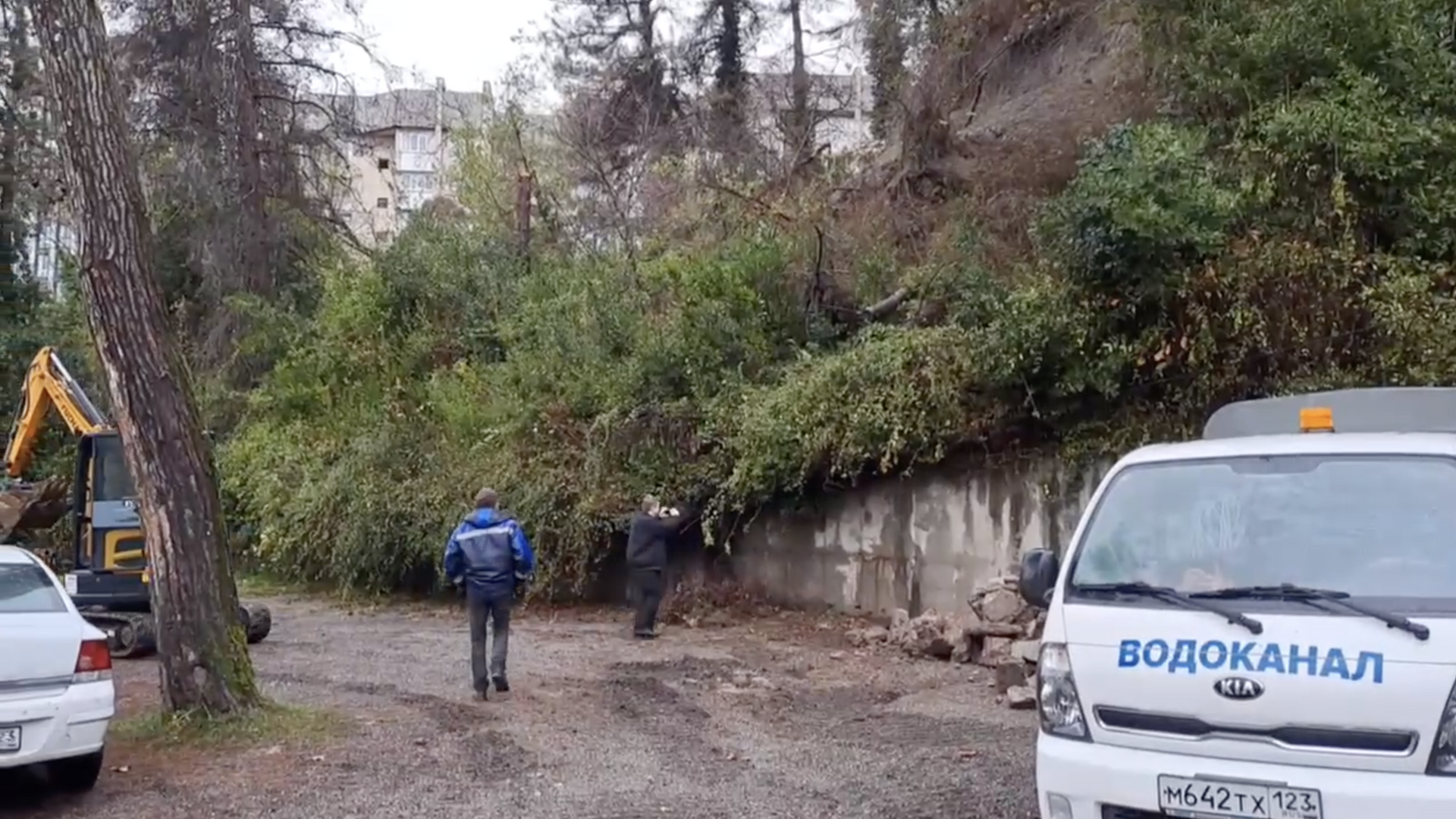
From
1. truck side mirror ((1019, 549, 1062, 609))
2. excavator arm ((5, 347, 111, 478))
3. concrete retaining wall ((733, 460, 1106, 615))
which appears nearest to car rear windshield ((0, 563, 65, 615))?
truck side mirror ((1019, 549, 1062, 609))

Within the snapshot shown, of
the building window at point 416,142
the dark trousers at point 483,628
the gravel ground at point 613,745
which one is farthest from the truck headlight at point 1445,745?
the building window at point 416,142

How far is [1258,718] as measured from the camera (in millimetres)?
4688

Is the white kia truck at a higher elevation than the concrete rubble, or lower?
higher

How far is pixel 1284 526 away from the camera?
531 centimetres

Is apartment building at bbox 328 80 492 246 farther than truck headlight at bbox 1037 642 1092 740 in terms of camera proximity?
Yes

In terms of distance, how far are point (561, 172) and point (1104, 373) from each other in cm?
2060

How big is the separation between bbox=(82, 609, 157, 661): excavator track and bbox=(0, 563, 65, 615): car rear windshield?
237 inches

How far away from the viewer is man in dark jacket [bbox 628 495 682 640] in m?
15.8

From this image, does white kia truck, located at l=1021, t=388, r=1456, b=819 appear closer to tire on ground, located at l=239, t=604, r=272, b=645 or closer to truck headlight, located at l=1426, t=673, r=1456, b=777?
truck headlight, located at l=1426, t=673, r=1456, b=777

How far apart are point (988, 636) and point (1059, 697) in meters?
7.75

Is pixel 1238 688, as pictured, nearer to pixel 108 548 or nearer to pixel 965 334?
pixel 965 334

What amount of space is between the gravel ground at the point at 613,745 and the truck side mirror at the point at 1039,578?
1956 millimetres

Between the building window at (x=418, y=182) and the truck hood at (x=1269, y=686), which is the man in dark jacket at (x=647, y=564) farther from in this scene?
the building window at (x=418, y=182)

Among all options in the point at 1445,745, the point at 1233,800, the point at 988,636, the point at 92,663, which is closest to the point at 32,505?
the point at 92,663
